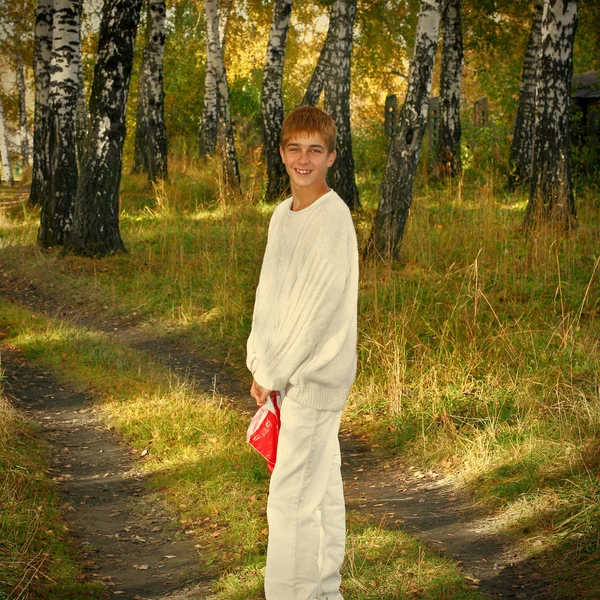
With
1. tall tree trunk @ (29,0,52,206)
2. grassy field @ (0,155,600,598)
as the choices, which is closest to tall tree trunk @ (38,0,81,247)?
grassy field @ (0,155,600,598)

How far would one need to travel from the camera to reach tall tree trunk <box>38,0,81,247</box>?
14.4m

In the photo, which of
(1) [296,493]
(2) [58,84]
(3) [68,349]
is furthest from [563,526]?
(2) [58,84]

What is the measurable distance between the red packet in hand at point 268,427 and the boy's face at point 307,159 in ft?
3.08

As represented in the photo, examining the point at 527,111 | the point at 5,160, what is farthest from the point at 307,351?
the point at 5,160

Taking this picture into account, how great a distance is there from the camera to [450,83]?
20.9 meters

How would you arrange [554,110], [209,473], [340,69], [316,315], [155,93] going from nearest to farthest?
[316,315] < [209,473] < [554,110] < [340,69] < [155,93]

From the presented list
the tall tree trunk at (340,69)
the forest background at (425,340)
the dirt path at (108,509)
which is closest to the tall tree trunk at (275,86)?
the forest background at (425,340)

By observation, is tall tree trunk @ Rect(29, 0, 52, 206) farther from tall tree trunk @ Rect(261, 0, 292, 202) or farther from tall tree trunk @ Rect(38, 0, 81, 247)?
tall tree trunk @ Rect(261, 0, 292, 202)

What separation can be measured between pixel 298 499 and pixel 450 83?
60.1ft

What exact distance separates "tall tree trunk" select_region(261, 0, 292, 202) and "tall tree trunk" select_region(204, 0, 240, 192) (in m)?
0.74

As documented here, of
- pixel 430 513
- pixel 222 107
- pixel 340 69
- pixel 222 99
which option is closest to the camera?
pixel 430 513

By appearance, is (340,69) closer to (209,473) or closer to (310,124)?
(209,473)

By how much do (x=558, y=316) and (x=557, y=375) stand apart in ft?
5.83

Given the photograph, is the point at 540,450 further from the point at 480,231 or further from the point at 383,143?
the point at 383,143
